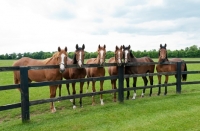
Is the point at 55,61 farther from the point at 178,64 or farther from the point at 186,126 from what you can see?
the point at 178,64

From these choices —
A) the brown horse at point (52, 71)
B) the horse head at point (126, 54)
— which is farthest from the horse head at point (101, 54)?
the brown horse at point (52, 71)

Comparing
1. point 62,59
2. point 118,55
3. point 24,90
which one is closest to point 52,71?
point 62,59

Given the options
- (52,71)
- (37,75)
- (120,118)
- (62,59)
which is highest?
(62,59)

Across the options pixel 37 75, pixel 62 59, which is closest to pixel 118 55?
pixel 62 59

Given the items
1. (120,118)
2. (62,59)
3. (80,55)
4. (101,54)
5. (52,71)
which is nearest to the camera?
(120,118)

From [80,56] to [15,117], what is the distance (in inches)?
112

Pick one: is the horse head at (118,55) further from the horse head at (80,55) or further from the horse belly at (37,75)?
the horse belly at (37,75)

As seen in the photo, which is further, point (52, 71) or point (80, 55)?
point (80, 55)

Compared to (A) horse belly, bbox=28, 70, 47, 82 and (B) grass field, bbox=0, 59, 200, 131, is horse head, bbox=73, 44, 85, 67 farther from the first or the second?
(B) grass field, bbox=0, 59, 200, 131

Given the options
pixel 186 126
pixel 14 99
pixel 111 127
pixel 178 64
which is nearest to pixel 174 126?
pixel 186 126

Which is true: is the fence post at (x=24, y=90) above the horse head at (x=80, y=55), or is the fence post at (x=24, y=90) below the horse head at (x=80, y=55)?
below

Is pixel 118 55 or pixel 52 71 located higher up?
pixel 118 55

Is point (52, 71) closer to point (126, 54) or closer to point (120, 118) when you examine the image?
point (120, 118)

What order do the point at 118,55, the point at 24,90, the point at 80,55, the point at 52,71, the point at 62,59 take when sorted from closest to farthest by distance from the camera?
the point at 24,90 → the point at 62,59 → the point at 52,71 → the point at 80,55 → the point at 118,55
